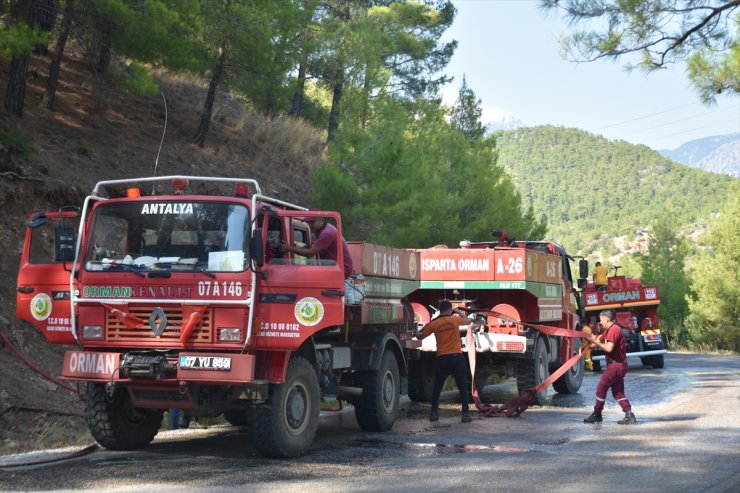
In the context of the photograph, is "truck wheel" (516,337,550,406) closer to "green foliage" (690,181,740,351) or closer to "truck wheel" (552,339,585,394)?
"truck wheel" (552,339,585,394)

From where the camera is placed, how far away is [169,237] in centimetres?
916

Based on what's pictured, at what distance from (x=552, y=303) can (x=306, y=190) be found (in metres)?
14.3

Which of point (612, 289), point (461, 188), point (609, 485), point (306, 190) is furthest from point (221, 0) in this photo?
point (609, 485)

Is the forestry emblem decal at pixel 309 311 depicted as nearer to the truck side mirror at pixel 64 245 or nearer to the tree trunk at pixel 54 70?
the truck side mirror at pixel 64 245

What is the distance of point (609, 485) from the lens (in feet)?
24.7

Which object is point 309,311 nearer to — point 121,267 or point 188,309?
point 188,309

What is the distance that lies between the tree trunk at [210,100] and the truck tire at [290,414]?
15.0 m

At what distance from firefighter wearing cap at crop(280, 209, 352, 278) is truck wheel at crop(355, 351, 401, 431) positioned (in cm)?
179

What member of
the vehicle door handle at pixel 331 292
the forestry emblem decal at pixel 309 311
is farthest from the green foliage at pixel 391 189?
the forestry emblem decal at pixel 309 311

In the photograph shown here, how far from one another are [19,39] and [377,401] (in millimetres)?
9264

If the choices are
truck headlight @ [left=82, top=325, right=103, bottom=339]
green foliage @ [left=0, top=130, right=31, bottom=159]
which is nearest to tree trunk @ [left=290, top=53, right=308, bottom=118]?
green foliage @ [left=0, top=130, right=31, bottom=159]

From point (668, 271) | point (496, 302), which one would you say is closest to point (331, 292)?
point (496, 302)

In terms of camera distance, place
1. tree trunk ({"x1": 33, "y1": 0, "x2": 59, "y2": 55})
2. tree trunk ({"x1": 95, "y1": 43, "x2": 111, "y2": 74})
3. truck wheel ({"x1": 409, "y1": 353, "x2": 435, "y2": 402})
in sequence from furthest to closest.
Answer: tree trunk ({"x1": 95, "y1": 43, "x2": 111, "y2": 74}), tree trunk ({"x1": 33, "y1": 0, "x2": 59, "y2": 55}), truck wheel ({"x1": 409, "y1": 353, "x2": 435, "y2": 402})

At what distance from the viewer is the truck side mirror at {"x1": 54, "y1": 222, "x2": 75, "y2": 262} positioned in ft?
29.2
